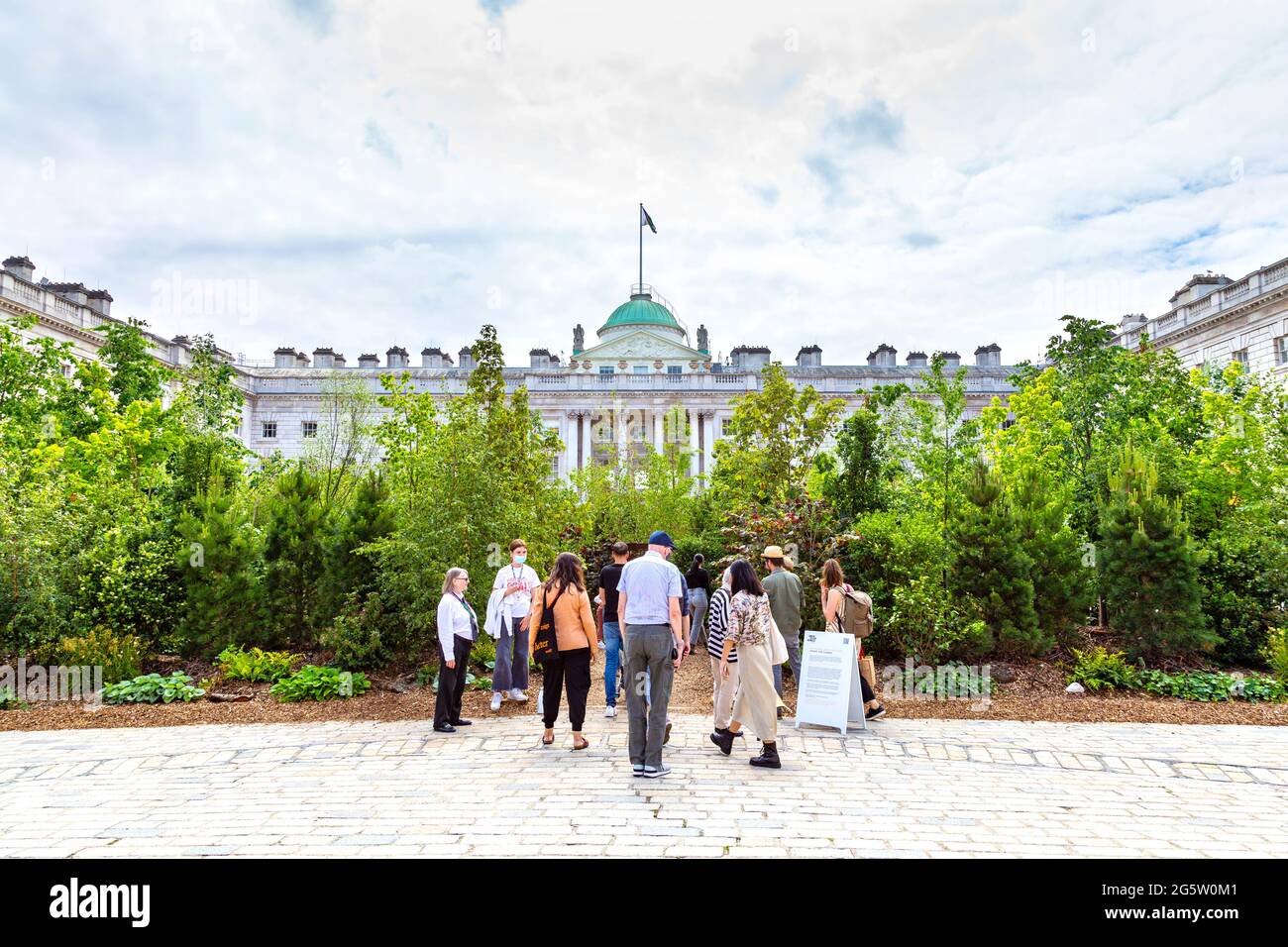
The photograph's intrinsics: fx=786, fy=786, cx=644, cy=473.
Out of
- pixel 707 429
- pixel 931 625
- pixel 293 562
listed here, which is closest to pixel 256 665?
pixel 293 562

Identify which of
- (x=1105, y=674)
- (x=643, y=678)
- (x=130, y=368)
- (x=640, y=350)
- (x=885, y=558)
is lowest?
(x=1105, y=674)

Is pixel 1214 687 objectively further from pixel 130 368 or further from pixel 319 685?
pixel 130 368

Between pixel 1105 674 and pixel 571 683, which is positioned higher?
pixel 571 683

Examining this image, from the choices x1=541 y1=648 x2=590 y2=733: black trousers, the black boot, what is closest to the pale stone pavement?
the black boot

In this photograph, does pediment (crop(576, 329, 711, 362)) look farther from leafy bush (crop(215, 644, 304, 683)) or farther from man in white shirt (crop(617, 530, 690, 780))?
man in white shirt (crop(617, 530, 690, 780))

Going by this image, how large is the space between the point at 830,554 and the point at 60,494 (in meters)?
13.0

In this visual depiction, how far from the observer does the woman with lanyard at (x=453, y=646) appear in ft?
29.1

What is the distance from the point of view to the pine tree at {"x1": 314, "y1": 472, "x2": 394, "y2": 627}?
489 inches

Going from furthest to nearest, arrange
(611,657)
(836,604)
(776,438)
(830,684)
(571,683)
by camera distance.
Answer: (776,438) → (611,657) → (836,604) → (830,684) → (571,683)

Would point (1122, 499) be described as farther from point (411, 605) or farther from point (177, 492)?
Answer: point (177, 492)

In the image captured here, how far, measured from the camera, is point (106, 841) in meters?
5.57

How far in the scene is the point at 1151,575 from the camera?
12.1 m

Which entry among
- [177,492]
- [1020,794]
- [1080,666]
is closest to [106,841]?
[1020,794]

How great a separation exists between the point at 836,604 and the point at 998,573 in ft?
14.0
